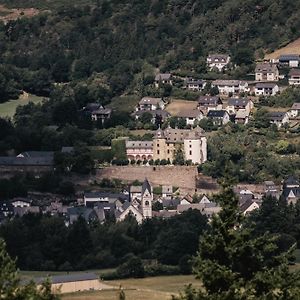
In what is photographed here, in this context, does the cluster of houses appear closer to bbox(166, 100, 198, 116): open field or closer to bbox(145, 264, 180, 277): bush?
bbox(145, 264, 180, 277): bush

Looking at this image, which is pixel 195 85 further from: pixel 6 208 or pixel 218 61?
pixel 6 208

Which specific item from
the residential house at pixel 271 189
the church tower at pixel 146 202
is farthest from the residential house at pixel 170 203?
the residential house at pixel 271 189

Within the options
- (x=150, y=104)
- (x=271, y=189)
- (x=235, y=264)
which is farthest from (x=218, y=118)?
(x=235, y=264)

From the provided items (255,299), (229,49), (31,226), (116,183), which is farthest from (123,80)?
(255,299)

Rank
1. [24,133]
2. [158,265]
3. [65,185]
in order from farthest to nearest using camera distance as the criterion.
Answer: [24,133] < [65,185] < [158,265]

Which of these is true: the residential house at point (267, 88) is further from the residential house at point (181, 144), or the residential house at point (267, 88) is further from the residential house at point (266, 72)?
the residential house at point (181, 144)

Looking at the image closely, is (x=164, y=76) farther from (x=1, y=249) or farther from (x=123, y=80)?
(x=1, y=249)
